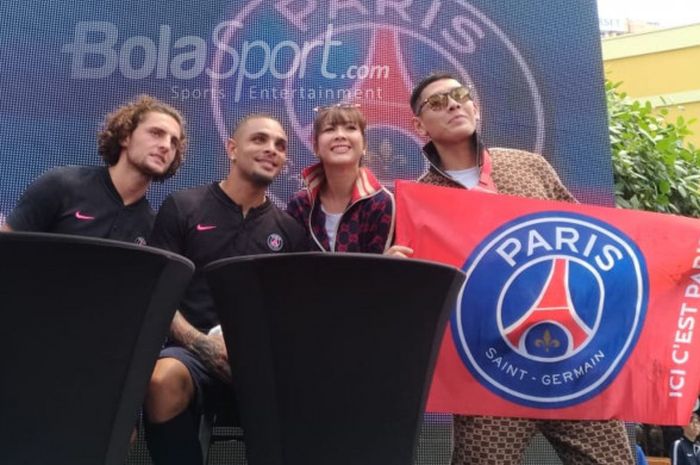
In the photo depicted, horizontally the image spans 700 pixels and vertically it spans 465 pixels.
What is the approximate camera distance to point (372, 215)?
2.24m

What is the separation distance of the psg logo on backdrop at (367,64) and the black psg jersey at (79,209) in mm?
1046

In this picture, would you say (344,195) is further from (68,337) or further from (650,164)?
(650,164)

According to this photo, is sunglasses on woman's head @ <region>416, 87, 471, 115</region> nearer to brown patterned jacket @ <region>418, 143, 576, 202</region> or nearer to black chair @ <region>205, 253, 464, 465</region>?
brown patterned jacket @ <region>418, 143, 576, 202</region>

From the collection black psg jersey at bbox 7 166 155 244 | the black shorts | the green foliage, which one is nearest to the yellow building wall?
the green foliage

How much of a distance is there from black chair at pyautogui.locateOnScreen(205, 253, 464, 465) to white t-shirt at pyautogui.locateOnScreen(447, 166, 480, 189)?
0.99m

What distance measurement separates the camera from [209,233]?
2.19 meters

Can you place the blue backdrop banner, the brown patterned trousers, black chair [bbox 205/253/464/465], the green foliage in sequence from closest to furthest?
1. black chair [bbox 205/253/464/465]
2. the brown patterned trousers
3. the blue backdrop banner
4. the green foliage

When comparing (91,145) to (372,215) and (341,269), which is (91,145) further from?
(341,269)

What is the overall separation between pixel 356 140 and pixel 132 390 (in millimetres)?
1225

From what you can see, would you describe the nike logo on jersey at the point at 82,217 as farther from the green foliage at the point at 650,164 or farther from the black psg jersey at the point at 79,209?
the green foliage at the point at 650,164

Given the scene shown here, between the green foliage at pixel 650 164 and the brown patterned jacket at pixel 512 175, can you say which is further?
the green foliage at pixel 650 164

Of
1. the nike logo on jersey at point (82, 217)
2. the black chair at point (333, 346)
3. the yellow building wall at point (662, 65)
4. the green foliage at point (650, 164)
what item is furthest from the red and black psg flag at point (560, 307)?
the yellow building wall at point (662, 65)

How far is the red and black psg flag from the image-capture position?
81.7 inches

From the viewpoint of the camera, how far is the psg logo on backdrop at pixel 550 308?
2.07 meters
